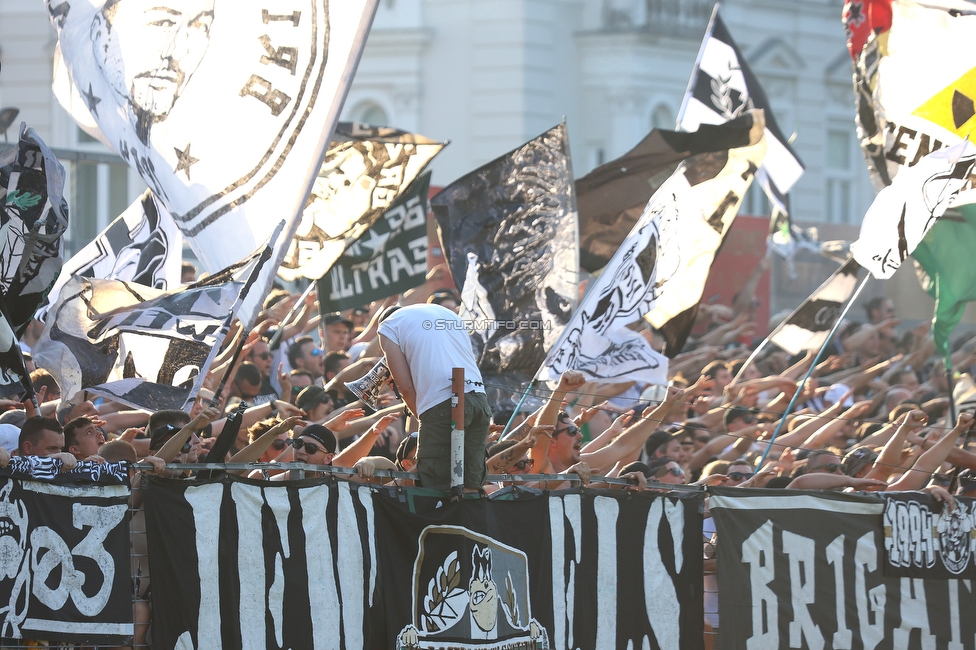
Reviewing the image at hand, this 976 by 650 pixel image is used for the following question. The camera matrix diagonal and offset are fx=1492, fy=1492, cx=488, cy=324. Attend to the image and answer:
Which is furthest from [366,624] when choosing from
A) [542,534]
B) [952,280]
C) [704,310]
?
[704,310]

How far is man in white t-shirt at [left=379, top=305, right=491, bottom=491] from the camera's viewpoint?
21.3ft

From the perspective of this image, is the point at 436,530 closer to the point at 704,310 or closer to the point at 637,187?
the point at 637,187

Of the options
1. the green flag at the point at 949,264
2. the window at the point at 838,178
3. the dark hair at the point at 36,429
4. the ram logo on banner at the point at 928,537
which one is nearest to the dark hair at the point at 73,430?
the dark hair at the point at 36,429

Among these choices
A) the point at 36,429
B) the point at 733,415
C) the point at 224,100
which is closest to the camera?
the point at 36,429

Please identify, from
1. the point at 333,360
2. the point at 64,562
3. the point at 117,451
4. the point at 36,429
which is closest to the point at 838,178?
the point at 333,360

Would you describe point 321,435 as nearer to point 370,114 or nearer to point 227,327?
point 227,327

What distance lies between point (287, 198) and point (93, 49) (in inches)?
70.2

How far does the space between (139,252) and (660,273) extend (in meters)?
3.52

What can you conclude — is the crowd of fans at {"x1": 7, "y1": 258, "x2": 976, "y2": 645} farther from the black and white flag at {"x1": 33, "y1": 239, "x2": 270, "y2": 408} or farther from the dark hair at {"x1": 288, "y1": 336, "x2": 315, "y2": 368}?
the black and white flag at {"x1": 33, "y1": 239, "x2": 270, "y2": 408}

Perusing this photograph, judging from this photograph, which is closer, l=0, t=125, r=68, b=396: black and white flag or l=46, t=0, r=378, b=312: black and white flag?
l=0, t=125, r=68, b=396: black and white flag

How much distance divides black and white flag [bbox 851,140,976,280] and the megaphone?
4346mm

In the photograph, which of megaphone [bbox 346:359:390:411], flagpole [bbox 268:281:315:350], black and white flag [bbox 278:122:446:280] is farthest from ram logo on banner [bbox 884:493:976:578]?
flagpole [bbox 268:281:315:350]

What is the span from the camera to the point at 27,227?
24.6 ft

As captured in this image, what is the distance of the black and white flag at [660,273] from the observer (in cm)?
907
